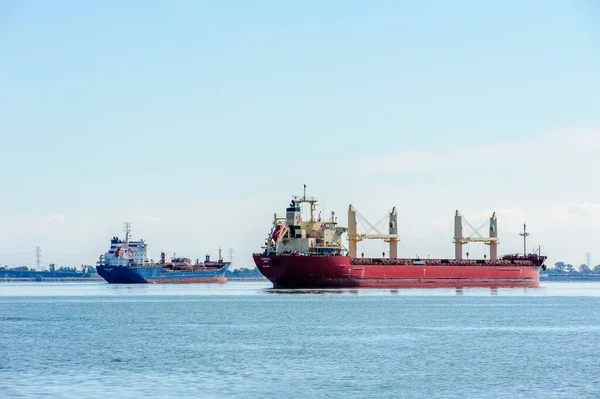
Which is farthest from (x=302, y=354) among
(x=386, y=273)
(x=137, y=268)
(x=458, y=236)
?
(x=137, y=268)

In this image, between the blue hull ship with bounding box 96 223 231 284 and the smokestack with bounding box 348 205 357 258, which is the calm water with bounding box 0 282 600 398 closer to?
the smokestack with bounding box 348 205 357 258

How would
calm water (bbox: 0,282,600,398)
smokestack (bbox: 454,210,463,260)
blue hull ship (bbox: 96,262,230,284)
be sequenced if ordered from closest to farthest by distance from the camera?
calm water (bbox: 0,282,600,398) < smokestack (bbox: 454,210,463,260) < blue hull ship (bbox: 96,262,230,284)

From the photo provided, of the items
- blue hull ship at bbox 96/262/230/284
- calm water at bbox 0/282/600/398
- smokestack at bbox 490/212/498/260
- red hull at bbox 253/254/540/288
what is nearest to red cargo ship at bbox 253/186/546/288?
red hull at bbox 253/254/540/288

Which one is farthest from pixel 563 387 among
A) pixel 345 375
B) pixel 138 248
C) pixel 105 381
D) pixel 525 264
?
pixel 138 248

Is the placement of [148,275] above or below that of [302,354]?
above

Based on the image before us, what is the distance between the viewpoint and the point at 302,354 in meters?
38.5

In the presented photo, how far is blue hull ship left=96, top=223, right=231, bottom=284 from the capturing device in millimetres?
154587

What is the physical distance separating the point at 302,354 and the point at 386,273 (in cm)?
6778

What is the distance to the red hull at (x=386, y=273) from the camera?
311 feet

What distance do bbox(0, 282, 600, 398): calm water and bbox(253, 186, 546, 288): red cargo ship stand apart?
30.1m

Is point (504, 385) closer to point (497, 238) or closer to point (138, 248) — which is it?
point (497, 238)

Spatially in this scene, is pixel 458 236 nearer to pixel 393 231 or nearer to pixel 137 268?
pixel 393 231

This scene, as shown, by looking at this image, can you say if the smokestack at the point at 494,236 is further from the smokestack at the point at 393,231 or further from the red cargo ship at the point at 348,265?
the smokestack at the point at 393,231

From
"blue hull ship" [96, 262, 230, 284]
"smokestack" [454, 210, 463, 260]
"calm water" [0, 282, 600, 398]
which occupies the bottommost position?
"calm water" [0, 282, 600, 398]
